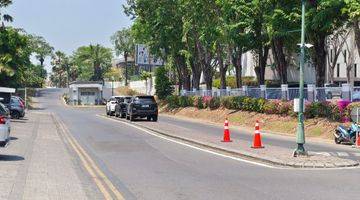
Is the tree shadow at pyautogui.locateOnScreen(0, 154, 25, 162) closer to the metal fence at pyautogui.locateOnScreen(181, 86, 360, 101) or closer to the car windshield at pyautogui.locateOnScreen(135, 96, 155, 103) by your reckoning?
the metal fence at pyautogui.locateOnScreen(181, 86, 360, 101)

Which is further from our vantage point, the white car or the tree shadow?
the white car

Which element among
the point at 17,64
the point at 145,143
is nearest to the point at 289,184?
the point at 145,143

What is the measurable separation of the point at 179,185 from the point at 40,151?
977 centimetres

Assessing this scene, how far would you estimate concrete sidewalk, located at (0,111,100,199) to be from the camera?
1199cm

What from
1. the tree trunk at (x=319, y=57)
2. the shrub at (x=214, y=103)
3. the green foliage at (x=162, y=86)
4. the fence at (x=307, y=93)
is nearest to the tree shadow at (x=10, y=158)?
the fence at (x=307, y=93)

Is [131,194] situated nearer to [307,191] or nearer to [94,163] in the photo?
[307,191]

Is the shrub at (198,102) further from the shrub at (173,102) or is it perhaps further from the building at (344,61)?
the building at (344,61)

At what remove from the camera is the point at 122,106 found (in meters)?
49.5

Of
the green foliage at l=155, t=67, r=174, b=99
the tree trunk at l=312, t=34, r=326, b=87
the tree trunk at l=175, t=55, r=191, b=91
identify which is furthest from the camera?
the green foliage at l=155, t=67, r=174, b=99

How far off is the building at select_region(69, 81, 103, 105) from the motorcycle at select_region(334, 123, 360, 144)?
90.3 m

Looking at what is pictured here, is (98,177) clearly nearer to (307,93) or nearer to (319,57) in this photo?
(307,93)

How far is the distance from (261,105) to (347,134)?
15780 millimetres

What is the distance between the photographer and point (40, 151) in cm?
2178

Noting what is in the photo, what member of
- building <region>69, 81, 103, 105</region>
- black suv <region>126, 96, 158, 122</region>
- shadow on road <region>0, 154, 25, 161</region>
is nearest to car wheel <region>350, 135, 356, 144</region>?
shadow on road <region>0, 154, 25, 161</region>
